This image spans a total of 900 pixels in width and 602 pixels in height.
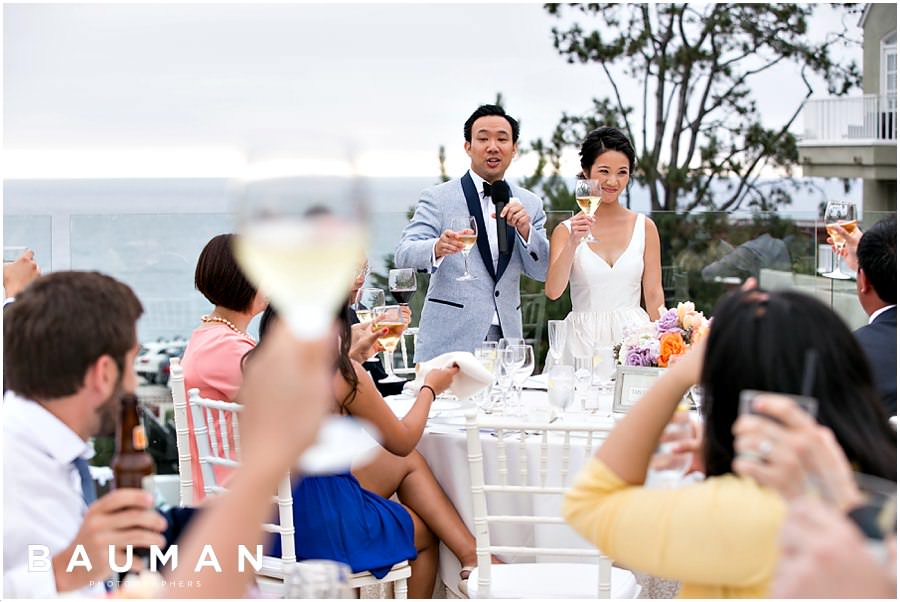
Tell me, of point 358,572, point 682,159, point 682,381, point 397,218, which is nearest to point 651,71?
point 682,159

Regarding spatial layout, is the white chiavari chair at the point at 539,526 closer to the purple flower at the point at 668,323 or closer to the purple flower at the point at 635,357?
the purple flower at the point at 635,357

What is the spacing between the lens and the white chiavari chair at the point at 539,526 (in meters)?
2.63

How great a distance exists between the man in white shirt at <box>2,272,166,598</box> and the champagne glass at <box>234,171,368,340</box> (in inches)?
36.5

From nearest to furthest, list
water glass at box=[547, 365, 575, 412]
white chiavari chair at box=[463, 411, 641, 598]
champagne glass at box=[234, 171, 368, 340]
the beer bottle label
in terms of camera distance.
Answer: champagne glass at box=[234, 171, 368, 340], the beer bottle label, white chiavari chair at box=[463, 411, 641, 598], water glass at box=[547, 365, 575, 412]

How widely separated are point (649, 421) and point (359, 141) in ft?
2.82

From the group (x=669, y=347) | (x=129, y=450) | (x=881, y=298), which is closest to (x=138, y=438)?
(x=129, y=450)

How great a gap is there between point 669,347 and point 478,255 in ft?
4.33

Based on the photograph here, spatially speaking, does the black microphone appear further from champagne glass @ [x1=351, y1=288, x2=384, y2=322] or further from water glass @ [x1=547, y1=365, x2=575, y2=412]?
water glass @ [x1=547, y1=365, x2=575, y2=412]

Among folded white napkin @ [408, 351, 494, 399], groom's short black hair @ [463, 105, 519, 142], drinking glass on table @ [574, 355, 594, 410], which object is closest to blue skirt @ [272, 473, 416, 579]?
folded white napkin @ [408, 351, 494, 399]

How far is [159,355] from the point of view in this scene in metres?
6.12

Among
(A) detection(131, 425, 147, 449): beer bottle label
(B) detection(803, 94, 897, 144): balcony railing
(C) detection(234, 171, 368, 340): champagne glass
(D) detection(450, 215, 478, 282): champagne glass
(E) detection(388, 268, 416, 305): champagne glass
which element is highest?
(B) detection(803, 94, 897, 144): balcony railing

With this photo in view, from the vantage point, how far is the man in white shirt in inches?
65.4

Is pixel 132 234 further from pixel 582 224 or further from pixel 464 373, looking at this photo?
pixel 464 373

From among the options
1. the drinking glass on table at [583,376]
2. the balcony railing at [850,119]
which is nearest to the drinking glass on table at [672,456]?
the drinking glass on table at [583,376]
